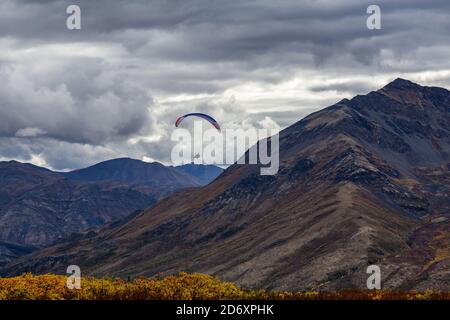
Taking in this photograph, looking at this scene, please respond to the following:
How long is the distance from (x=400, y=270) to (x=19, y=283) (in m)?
175

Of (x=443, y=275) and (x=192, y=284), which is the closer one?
(x=192, y=284)

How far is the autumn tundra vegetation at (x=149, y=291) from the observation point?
35.3 metres

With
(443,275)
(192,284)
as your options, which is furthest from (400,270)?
(192,284)

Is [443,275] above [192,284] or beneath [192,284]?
above

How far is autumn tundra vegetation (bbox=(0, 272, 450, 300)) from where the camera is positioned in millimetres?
35281

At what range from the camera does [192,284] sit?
124ft

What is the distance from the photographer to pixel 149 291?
1468 inches
